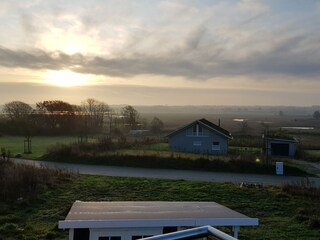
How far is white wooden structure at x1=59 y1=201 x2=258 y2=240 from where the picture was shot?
22.8ft

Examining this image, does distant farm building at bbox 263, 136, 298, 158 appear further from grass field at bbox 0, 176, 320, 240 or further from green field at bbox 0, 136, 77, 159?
green field at bbox 0, 136, 77, 159

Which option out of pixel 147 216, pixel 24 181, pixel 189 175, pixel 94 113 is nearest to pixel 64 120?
pixel 94 113

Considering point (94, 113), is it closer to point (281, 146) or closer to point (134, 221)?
point (281, 146)

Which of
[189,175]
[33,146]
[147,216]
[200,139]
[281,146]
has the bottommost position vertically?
[189,175]

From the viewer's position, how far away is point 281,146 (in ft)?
134

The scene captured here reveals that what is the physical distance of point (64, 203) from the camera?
1573cm

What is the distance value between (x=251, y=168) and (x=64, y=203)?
16.0 m

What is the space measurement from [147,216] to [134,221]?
0.49 meters

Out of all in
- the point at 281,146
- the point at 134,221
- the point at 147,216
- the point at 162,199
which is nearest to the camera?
the point at 134,221

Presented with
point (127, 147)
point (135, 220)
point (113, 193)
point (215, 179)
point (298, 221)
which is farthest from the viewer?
point (127, 147)

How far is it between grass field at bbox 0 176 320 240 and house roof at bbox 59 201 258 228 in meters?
3.58

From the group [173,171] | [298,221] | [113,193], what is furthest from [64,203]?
[173,171]

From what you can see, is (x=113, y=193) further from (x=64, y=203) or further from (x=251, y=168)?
(x=251, y=168)

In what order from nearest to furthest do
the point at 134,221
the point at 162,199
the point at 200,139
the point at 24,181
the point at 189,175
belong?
1. the point at 134,221
2. the point at 162,199
3. the point at 24,181
4. the point at 189,175
5. the point at 200,139
